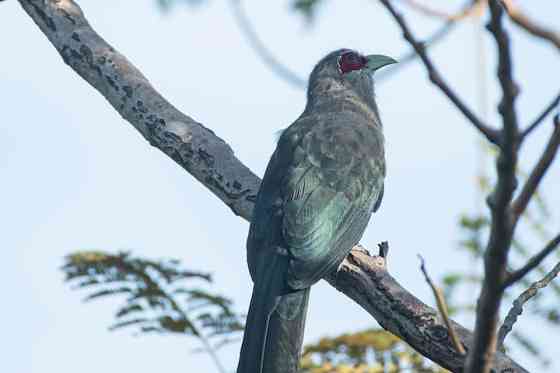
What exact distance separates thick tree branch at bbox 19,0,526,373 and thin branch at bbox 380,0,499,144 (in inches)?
84.2

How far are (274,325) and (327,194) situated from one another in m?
1.03

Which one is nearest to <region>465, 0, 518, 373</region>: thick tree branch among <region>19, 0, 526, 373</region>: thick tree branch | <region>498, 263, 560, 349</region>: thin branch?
<region>498, 263, 560, 349</region>: thin branch

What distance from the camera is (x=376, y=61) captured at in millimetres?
7598

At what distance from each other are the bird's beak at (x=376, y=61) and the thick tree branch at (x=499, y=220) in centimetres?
516

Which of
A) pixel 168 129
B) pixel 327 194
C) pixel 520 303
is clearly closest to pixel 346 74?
pixel 327 194

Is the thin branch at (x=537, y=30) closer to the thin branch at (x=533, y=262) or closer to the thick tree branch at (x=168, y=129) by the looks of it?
the thin branch at (x=533, y=262)

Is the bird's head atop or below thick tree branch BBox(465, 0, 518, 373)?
atop

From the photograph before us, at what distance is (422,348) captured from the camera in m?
4.36

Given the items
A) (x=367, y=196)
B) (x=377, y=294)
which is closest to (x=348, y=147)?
(x=367, y=196)

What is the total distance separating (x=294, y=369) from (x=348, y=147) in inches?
69.8

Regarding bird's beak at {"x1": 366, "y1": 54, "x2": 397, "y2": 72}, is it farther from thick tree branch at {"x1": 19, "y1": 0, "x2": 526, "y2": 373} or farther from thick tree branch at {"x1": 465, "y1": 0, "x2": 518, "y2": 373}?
thick tree branch at {"x1": 465, "y1": 0, "x2": 518, "y2": 373}

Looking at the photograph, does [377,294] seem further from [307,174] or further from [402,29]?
[402,29]

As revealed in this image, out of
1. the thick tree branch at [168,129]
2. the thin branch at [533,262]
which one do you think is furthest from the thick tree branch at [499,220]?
the thick tree branch at [168,129]

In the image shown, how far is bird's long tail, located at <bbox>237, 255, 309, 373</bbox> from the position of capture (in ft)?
15.5
